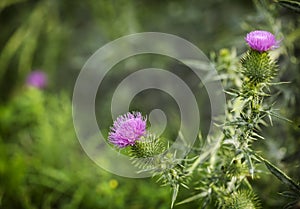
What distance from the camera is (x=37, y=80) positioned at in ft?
8.93

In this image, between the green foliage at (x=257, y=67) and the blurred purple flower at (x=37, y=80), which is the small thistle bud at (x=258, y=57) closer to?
the green foliage at (x=257, y=67)

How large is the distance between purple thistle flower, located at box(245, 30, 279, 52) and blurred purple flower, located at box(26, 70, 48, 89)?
1790 millimetres

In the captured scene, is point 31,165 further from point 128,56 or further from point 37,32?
point 37,32

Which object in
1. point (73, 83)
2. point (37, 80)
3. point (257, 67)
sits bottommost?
point (73, 83)

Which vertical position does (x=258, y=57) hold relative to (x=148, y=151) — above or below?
above

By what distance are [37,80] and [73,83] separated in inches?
17.3

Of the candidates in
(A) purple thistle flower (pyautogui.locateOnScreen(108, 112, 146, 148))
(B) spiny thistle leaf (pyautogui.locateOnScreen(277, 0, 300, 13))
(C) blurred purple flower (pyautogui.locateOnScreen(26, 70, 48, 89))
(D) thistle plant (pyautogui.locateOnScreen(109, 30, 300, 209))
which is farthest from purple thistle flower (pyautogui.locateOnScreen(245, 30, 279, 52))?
(C) blurred purple flower (pyautogui.locateOnScreen(26, 70, 48, 89))

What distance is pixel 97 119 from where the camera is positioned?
281cm

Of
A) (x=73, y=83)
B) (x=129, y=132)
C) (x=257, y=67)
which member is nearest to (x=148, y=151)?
(x=129, y=132)

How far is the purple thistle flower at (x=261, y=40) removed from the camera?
1.12 metres

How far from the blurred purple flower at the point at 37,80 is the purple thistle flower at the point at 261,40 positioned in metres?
1.79

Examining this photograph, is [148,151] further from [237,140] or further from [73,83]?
[73,83]

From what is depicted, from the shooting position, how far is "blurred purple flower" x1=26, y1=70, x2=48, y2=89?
2.70 m

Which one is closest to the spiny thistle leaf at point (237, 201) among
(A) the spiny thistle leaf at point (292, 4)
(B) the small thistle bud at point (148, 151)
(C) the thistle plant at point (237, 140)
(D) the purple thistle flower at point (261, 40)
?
(C) the thistle plant at point (237, 140)
